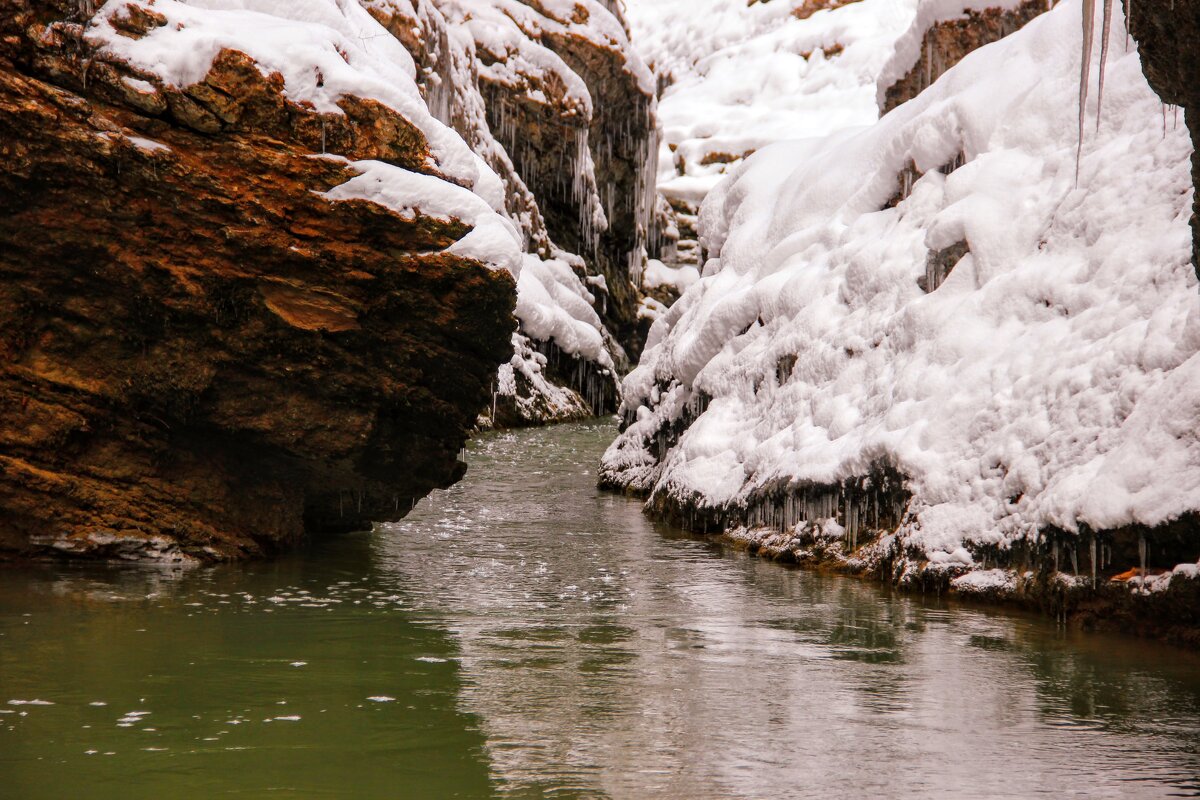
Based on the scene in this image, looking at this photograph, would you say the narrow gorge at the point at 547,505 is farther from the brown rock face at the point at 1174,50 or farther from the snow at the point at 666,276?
the snow at the point at 666,276

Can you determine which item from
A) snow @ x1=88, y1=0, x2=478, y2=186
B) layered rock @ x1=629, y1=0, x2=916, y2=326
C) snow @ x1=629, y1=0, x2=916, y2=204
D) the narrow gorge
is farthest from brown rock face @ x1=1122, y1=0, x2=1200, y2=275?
snow @ x1=629, y1=0, x2=916, y2=204

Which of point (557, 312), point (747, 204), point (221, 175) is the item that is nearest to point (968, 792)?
point (221, 175)

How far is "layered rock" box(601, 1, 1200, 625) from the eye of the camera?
8.46 m

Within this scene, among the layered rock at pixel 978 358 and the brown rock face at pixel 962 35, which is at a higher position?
the brown rock face at pixel 962 35

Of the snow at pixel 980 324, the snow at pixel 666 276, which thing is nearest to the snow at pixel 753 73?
the snow at pixel 666 276

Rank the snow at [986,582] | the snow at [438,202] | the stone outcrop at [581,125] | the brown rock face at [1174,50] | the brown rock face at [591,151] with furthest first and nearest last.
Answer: the brown rock face at [591,151]
the stone outcrop at [581,125]
the snow at [438,202]
the snow at [986,582]
the brown rock face at [1174,50]

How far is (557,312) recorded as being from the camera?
112ft

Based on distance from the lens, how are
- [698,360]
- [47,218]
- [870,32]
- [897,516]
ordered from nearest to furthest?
[47,218]
[897,516]
[698,360]
[870,32]

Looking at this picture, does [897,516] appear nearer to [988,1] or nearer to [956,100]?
[956,100]

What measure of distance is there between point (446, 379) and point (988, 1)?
1058 centimetres

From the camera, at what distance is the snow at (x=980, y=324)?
8.84 meters

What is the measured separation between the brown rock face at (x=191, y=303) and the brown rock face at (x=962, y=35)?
9.86 meters

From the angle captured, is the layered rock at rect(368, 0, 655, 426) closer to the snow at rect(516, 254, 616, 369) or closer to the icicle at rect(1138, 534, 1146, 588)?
the snow at rect(516, 254, 616, 369)

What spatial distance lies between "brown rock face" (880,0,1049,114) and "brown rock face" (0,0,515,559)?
986 centimetres
